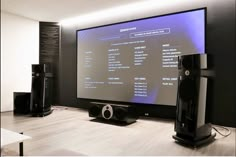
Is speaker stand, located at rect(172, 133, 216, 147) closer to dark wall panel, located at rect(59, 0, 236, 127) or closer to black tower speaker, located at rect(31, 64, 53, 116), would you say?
dark wall panel, located at rect(59, 0, 236, 127)

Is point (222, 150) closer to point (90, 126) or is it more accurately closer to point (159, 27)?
point (90, 126)

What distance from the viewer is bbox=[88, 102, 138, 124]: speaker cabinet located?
2.32 m

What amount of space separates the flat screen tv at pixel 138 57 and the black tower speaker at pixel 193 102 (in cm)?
60

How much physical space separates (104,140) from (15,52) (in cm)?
123

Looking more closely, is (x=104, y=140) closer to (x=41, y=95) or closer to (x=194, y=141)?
→ (x=194, y=141)

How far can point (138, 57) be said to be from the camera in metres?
2.52

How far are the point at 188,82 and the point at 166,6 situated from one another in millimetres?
1277

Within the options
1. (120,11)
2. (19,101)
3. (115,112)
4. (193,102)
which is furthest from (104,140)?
(120,11)

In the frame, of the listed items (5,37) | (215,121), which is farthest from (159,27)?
(5,37)

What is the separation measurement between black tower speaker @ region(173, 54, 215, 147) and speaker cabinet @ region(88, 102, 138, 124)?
76 cm

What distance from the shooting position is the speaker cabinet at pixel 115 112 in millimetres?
2324

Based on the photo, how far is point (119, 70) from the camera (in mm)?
2666

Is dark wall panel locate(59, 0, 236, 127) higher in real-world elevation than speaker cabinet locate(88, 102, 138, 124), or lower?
higher

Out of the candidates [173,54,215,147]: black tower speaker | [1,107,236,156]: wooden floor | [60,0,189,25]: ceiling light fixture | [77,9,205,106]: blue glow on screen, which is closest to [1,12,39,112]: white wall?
[1,107,236,156]: wooden floor
